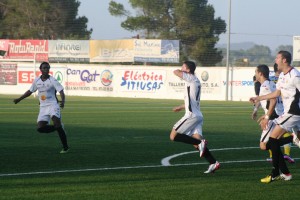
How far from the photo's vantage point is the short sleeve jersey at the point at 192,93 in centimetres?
1295

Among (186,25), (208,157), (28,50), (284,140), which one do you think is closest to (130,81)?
(28,50)

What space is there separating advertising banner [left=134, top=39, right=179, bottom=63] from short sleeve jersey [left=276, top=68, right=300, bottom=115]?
1830 inches

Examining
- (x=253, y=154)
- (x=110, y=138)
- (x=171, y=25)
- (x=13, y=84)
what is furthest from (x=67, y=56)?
(x=253, y=154)

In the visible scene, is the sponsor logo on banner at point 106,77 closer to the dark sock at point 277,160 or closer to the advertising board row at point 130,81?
the advertising board row at point 130,81

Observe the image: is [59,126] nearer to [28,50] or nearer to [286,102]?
[286,102]

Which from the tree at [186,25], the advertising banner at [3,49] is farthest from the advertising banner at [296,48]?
the advertising banner at [3,49]

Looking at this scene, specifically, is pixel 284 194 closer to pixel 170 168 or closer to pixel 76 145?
pixel 170 168

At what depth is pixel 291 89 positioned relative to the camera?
11703 mm

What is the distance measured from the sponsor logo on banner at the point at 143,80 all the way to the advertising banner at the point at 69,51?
31.7ft

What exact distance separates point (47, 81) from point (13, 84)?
4100 centimetres

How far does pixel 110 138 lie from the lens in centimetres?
1950

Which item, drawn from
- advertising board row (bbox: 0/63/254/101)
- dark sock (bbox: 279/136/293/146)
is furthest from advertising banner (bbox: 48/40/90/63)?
dark sock (bbox: 279/136/293/146)

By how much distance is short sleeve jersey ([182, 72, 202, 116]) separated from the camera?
1295 centimetres

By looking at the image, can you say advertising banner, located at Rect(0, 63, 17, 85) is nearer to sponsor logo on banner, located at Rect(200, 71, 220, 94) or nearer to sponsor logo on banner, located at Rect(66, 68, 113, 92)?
sponsor logo on banner, located at Rect(66, 68, 113, 92)
